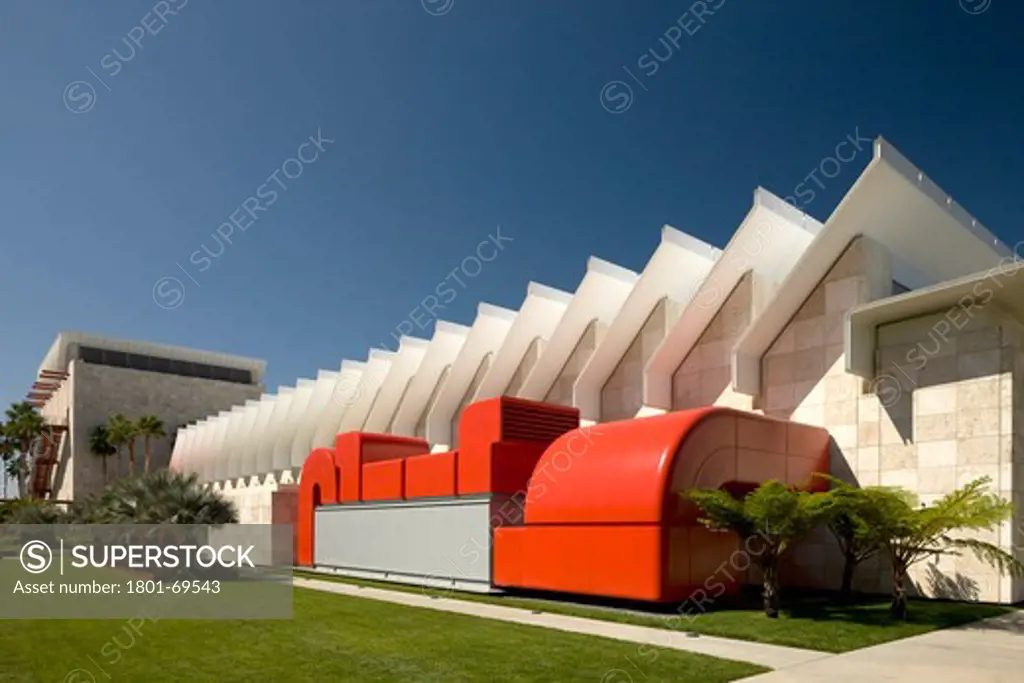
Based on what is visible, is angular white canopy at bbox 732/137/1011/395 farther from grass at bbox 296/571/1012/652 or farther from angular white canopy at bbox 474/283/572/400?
angular white canopy at bbox 474/283/572/400

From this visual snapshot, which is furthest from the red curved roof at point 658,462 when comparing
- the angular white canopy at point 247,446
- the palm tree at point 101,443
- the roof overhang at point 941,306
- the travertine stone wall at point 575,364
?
the palm tree at point 101,443

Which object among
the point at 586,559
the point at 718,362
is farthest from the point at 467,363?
the point at 586,559

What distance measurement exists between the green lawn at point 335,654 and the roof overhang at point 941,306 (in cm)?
1117

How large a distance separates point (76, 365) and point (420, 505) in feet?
208

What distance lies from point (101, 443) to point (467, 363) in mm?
54037

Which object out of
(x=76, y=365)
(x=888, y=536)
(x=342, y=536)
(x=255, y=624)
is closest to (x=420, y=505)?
(x=342, y=536)

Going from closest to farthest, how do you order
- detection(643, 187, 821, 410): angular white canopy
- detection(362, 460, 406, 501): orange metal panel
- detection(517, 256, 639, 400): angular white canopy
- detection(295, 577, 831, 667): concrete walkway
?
1. detection(295, 577, 831, 667): concrete walkway
2. detection(643, 187, 821, 410): angular white canopy
3. detection(362, 460, 406, 501): orange metal panel
4. detection(517, 256, 639, 400): angular white canopy

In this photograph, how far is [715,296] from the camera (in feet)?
79.0

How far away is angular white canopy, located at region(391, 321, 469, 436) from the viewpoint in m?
37.4

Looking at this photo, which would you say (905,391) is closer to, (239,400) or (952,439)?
(952,439)

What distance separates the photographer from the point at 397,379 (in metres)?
39.7

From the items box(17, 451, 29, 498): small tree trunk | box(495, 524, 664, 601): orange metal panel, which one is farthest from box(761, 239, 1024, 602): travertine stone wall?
box(17, 451, 29, 498): small tree trunk

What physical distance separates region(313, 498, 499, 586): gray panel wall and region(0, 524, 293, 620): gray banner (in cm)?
241

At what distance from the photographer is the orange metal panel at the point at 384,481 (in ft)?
88.0
